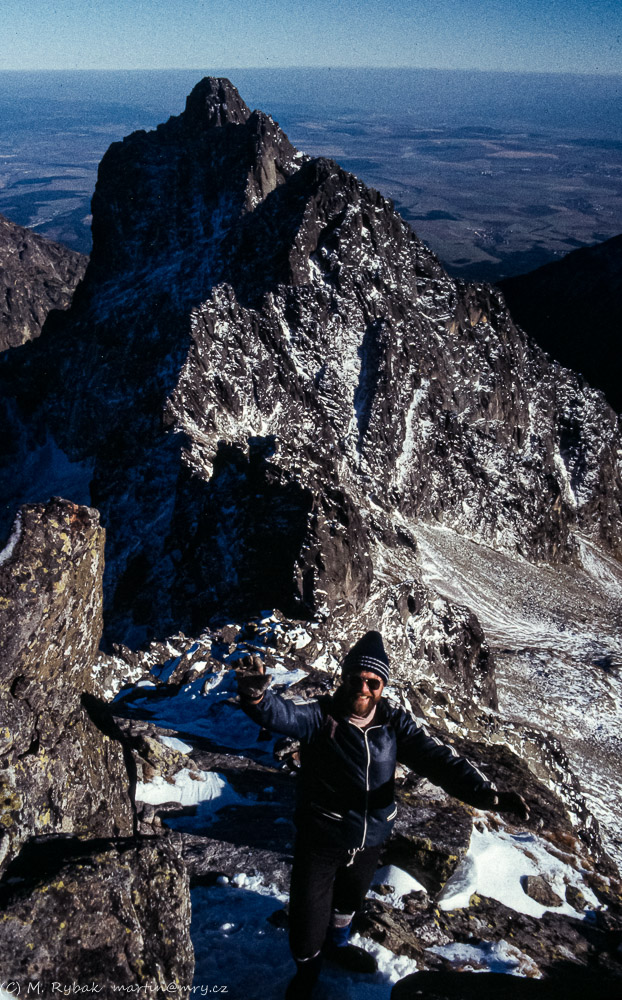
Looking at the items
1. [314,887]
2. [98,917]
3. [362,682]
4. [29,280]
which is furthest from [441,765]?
[29,280]

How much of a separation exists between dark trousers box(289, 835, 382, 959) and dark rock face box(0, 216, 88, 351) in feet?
340

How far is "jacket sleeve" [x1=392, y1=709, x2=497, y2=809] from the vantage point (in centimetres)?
654

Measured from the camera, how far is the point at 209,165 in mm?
71438

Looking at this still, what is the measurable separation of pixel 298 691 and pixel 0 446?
6191cm

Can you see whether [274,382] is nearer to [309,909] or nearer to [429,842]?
[429,842]

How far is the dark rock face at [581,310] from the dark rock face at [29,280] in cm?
9697

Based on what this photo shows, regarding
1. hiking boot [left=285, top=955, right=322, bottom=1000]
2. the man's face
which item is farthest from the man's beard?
hiking boot [left=285, top=955, right=322, bottom=1000]

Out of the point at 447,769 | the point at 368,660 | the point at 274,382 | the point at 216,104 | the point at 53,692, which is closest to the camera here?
the point at 368,660

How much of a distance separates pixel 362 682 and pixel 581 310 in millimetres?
144895

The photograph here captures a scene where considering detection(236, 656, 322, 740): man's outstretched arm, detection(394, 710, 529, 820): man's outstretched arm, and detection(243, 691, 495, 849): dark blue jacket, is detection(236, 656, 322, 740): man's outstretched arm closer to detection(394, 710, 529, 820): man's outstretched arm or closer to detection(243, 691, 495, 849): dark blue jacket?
detection(243, 691, 495, 849): dark blue jacket

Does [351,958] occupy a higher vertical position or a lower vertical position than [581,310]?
lower

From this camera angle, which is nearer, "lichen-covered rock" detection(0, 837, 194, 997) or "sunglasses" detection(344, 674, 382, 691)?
"lichen-covered rock" detection(0, 837, 194, 997)

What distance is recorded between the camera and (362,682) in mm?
6445

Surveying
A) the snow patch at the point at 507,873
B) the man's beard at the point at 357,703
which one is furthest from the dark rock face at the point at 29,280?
the man's beard at the point at 357,703
